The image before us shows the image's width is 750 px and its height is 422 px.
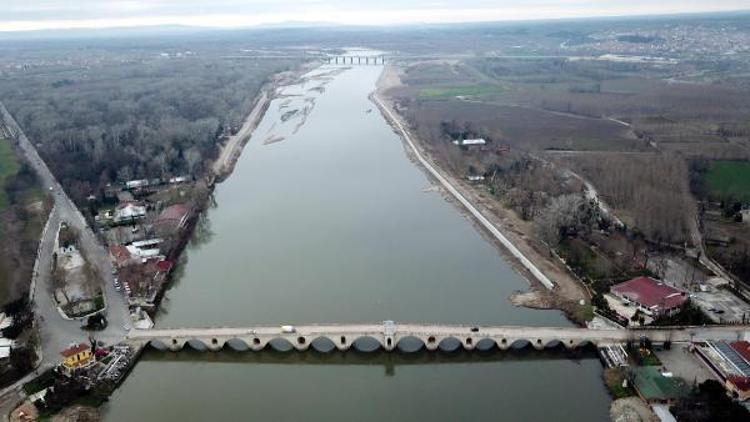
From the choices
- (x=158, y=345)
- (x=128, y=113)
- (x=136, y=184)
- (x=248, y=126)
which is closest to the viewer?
(x=158, y=345)

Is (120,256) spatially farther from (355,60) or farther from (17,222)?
(355,60)

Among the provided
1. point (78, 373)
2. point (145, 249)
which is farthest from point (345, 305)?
point (145, 249)

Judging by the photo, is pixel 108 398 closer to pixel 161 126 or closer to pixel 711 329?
pixel 711 329

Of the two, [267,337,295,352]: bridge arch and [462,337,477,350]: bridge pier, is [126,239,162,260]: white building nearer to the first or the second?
[267,337,295,352]: bridge arch

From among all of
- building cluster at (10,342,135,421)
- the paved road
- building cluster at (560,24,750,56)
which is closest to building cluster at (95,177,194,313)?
the paved road

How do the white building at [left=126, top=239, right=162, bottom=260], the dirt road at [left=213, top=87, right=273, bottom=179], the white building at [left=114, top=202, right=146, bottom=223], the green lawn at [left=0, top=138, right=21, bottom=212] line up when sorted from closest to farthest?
1. the white building at [left=126, top=239, right=162, bottom=260]
2. the white building at [left=114, top=202, right=146, bottom=223]
3. the green lawn at [left=0, top=138, right=21, bottom=212]
4. the dirt road at [left=213, top=87, right=273, bottom=179]

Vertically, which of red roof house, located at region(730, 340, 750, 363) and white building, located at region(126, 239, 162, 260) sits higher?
red roof house, located at region(730, 340, 750, 363)
